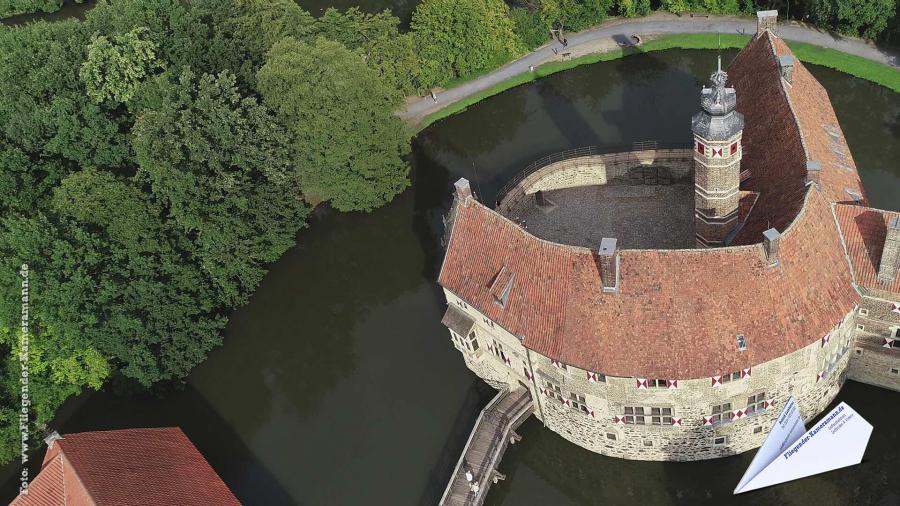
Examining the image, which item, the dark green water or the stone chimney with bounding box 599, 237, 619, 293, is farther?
the dark green water

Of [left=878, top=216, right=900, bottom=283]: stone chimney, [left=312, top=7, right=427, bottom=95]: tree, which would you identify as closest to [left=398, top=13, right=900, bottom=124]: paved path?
[left=312, top=7, right=427, bottom=95]: tree

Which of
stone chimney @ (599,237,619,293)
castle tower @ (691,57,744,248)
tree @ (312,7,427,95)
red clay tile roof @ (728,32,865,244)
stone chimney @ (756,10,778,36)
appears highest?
stone chimney @ (756,10,778,36)

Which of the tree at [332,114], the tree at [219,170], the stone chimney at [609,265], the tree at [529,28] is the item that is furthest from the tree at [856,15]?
the tree at [219,170]

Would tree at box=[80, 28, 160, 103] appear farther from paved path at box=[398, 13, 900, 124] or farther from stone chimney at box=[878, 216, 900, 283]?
stone chimney at box=[878, 216, 900, 283]

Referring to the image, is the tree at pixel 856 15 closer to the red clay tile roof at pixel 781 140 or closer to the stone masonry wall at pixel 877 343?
the red clay tile roof at pixel 781 140

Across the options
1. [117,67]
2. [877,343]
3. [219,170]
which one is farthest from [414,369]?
[117,67]
